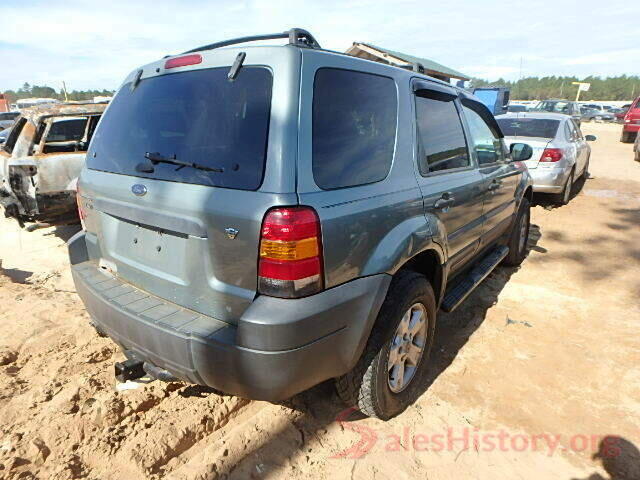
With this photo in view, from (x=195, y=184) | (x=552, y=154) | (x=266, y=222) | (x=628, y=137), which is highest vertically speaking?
(x=195, y=184)

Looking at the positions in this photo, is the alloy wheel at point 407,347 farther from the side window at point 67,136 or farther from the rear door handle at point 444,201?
the side window at point 67,136

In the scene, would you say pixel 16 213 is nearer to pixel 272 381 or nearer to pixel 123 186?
pixel 123 186

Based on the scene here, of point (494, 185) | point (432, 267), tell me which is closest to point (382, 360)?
point (432, 267)

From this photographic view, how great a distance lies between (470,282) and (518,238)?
184cm

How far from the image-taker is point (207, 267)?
1.81 m

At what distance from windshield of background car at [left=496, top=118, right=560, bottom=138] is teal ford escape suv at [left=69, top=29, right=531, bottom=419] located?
229 inches

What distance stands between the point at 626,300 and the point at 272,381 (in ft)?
13.2

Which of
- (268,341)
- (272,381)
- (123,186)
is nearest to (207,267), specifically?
(268,341)

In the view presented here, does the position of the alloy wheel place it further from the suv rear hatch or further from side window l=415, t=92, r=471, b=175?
the suv rear hatch

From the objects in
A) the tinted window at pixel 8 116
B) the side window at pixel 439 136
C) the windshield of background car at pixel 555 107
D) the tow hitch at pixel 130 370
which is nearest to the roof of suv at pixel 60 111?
the tow hitch at pixel 130 370

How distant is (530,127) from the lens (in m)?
7.57

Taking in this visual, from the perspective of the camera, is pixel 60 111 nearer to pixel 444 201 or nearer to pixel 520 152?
pixel 444 201

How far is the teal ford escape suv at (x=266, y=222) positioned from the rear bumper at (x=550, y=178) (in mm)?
5427

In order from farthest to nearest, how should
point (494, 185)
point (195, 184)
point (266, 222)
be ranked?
point (494, 185) < point (195, 184) < point (266, 222)
